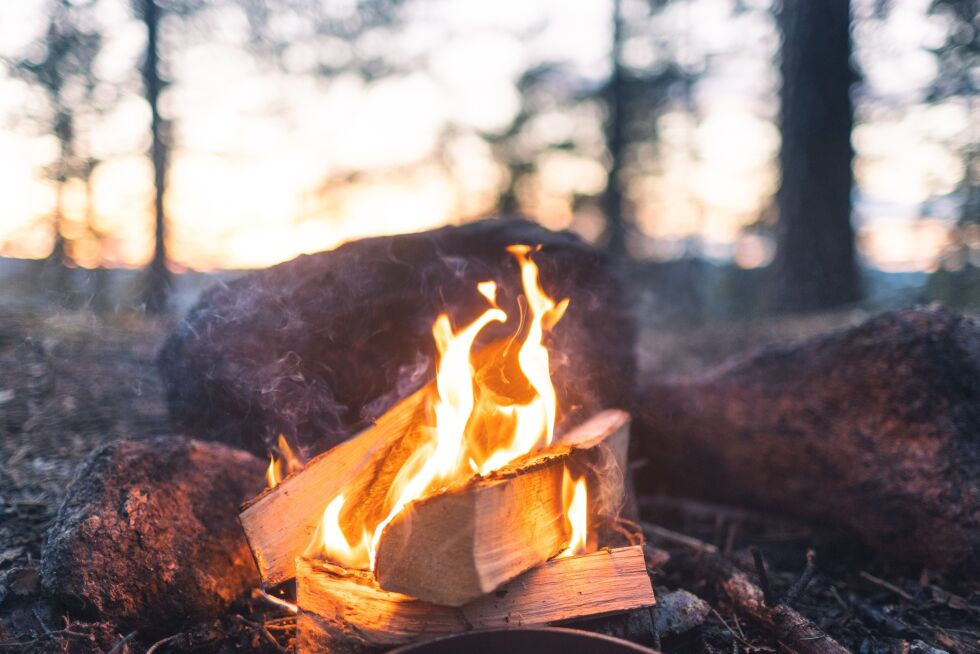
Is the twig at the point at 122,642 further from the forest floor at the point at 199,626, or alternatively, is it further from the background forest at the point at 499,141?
the background forest at the point at 499,141

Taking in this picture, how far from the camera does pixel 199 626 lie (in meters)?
2.16

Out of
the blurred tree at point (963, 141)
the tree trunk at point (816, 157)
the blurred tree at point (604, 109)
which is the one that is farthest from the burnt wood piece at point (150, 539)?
the blurred tree at point (604, 109)

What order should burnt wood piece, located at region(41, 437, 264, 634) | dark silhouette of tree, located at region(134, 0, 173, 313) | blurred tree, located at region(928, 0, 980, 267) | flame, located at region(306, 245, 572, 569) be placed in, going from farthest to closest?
dark silhouette of tree, located at region(134, 0, 173, 313) → blurred tree, located at region(928, 0, 980, 267) → flame, located at region(306, 245, 572, 569) → burnt wood piece, located at region(41, 437, 264, 634)

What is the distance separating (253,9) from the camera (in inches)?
338

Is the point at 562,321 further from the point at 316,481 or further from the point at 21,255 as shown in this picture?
the point at 21,255

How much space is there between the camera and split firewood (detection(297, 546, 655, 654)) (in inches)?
72.4

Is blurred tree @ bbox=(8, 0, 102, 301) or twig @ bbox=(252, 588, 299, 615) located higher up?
blurred tree @ bbox=(8, 0, 102, 301)

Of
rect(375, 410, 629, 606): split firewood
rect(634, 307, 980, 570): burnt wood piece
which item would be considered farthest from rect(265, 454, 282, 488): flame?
rect(634, 307, 980, 570): burnt wood piece

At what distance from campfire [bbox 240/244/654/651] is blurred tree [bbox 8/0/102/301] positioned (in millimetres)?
6647

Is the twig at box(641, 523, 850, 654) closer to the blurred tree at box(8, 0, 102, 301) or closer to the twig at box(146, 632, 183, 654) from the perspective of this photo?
the twig at box(146, 632, 183, 654)

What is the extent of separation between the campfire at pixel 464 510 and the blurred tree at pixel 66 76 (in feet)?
21.8

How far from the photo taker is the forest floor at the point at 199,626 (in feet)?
6.85

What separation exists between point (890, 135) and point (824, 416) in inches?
364

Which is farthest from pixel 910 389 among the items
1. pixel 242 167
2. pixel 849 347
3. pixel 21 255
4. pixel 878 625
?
pixel 21 255
